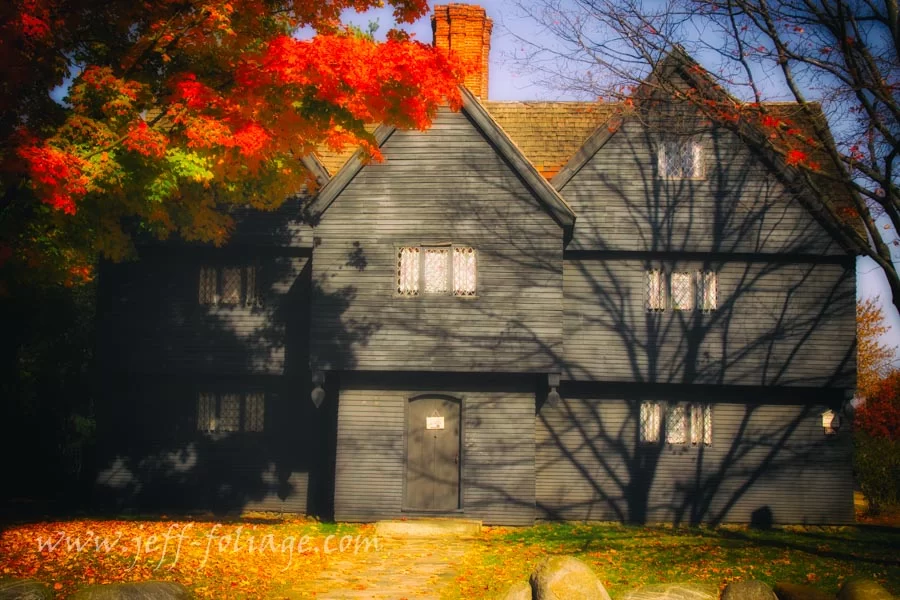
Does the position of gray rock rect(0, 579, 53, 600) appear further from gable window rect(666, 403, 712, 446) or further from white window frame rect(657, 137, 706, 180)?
white window frame rect(657, 137, 706, 180)

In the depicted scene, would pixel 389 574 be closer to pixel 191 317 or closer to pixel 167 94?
pixel 167 94

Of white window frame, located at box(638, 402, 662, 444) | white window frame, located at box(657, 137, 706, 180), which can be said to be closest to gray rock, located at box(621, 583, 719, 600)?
white window frame, located at box(638, 402, 662, 444)

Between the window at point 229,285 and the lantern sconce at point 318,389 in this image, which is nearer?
the lantern sconce at point 318,389

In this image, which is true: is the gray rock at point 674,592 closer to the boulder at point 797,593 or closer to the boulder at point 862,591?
the boulder at point 797,593

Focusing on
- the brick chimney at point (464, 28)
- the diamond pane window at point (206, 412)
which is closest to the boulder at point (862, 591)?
the diamond pane window at point (206, 412)

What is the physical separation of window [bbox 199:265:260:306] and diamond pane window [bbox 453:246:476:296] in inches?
226

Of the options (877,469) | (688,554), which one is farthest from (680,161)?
(877,469)

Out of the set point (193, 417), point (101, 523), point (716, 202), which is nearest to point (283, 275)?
point (193, 417)

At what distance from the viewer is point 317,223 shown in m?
23.1

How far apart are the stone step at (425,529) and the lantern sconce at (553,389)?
355 centimetres

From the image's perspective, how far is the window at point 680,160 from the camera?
81.0ft

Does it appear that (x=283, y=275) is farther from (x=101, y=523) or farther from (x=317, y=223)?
(x=101, y=523)

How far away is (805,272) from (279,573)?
16380mm

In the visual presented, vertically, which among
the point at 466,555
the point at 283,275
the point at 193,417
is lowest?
the point at 466,555
